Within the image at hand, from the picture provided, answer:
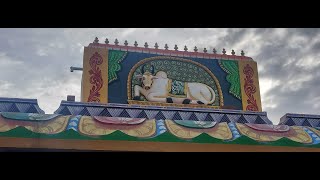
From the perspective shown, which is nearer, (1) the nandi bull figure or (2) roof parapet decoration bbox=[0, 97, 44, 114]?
(2) roof parapet decoration bbox=[0, 97, 44, 114]

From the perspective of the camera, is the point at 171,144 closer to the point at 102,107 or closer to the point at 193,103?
the point at 102,107

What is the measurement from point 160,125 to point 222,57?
3878 mm

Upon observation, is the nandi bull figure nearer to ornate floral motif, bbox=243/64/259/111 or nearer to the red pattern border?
the red pattern border

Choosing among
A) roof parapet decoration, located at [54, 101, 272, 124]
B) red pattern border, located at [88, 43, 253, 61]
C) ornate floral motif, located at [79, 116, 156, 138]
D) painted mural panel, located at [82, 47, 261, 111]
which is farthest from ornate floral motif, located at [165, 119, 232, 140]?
red pattern border, located at [88, 43, 253, 61]

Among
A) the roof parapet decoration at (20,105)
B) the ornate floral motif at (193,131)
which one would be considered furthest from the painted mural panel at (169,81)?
the ornate floral motif at (193,131)

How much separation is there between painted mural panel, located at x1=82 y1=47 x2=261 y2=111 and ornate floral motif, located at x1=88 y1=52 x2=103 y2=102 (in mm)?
56

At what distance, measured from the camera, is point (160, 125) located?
21.7 feet

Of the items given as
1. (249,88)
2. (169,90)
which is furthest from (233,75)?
(169,90)

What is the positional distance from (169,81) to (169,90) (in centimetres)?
23

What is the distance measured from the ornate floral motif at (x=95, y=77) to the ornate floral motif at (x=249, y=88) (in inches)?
139

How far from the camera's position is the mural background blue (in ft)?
28.9

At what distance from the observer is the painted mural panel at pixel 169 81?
29.1 feet
